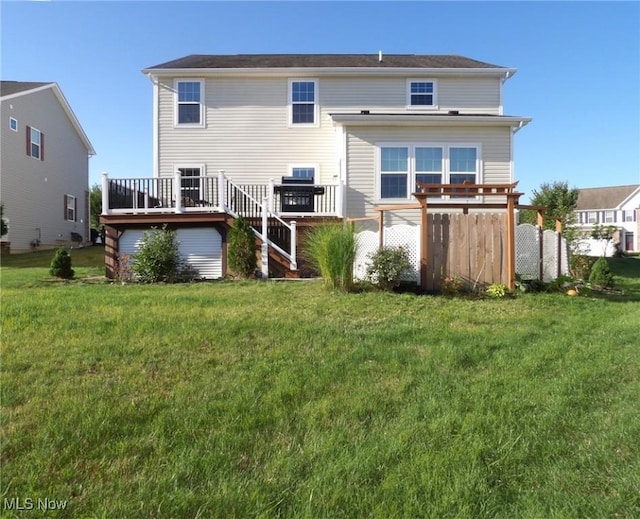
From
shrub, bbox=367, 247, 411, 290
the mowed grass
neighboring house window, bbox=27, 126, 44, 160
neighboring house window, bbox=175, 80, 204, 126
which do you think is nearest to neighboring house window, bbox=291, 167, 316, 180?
neighboring house window, bbox=175, 80, 204, 126

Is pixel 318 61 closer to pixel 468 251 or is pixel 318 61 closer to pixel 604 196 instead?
pixel 468 251

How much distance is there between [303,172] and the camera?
46.9ft

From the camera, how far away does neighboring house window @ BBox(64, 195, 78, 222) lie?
74.1ft

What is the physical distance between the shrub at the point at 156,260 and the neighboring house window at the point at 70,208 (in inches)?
625

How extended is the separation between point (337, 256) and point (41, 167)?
63.6 ft

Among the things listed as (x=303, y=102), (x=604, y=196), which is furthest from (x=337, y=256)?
(x=604, y=196)

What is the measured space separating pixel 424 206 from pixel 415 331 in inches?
143

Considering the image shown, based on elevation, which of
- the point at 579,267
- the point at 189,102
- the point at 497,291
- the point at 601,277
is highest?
the point at 189,102

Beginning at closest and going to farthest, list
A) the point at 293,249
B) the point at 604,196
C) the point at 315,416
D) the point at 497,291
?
the point at 315,416, the point at 497,291, the point at 293,249, the point at 604,196

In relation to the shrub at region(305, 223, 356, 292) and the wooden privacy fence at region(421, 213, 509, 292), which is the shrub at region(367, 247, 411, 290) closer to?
the shrub at region(305, 223, 356, 292)

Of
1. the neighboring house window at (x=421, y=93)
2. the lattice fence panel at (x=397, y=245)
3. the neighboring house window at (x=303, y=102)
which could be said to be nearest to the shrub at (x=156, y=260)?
the lattice fence panel at (x=397, y=245)

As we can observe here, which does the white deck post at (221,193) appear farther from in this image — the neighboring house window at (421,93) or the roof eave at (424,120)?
the neighboring house window at (421,93)

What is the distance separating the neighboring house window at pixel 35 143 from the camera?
19.2 m

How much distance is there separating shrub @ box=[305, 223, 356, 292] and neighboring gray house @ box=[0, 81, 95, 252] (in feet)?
53.4
